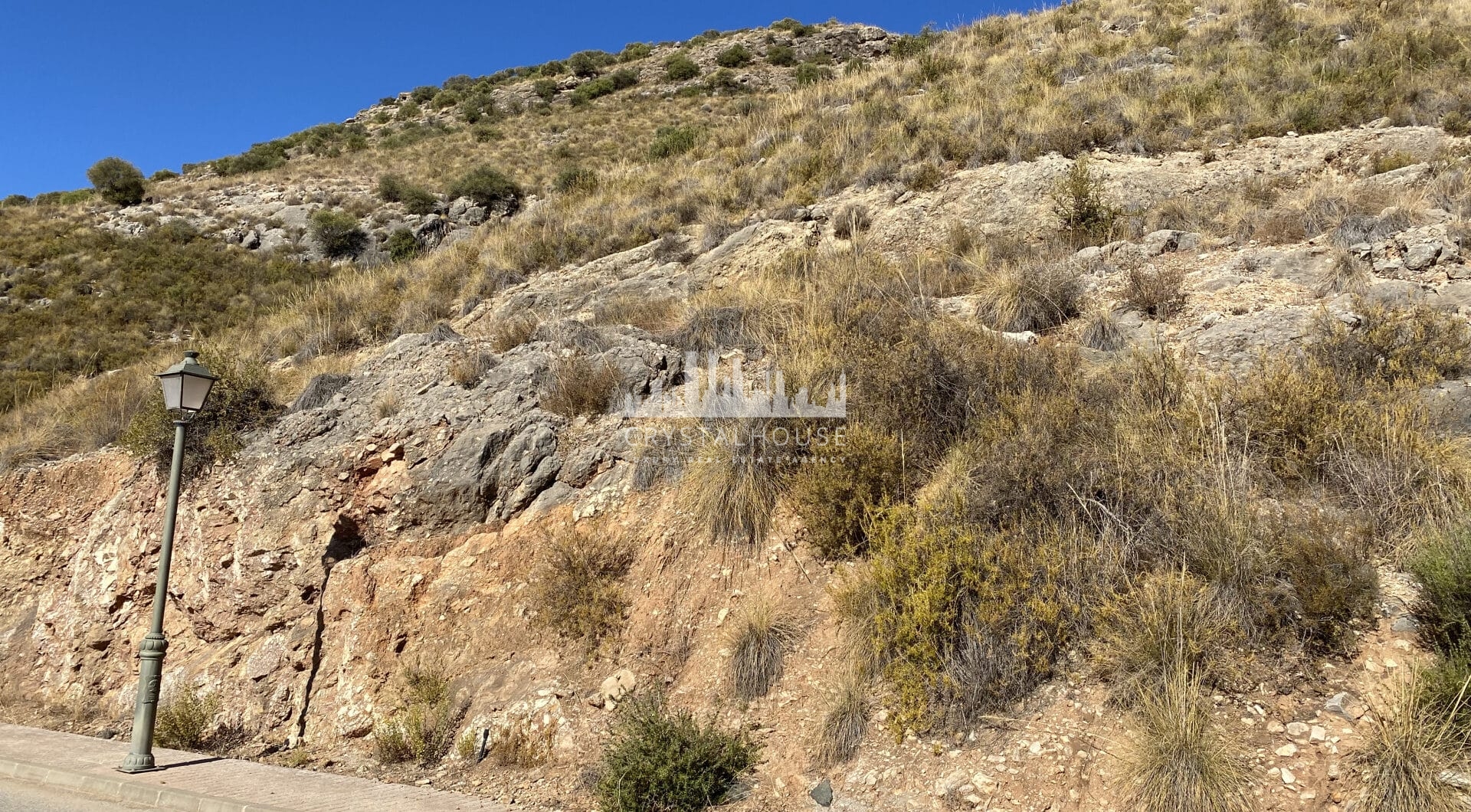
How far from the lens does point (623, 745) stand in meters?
4.50

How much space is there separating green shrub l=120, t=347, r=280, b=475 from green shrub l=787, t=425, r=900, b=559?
23.0 feet

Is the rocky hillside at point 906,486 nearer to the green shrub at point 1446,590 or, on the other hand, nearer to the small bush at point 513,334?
the green shrub at point 1446,590

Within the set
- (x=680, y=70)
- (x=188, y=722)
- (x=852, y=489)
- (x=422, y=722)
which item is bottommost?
(x=188, y=722)

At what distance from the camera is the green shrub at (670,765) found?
14.0 feet

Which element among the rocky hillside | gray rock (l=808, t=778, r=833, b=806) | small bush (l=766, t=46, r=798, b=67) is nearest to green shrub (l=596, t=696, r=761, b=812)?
the rocky hillside

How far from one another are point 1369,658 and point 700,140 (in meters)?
16.5

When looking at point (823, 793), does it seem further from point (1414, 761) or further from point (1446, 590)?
point (1446, 590)

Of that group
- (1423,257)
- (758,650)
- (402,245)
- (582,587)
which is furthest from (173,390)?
(402,245)

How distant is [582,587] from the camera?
5848mm

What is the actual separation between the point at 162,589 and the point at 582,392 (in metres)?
4.11

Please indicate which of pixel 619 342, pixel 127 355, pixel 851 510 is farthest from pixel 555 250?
pixel 127 355

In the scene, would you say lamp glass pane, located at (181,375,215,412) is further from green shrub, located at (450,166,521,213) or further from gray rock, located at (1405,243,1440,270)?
green shrub, located at (450,166,521,213)

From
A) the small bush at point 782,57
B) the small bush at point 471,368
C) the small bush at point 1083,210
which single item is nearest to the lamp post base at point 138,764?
the small bush at point 471,368

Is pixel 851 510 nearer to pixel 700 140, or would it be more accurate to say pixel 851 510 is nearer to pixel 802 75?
pixel 700 140
